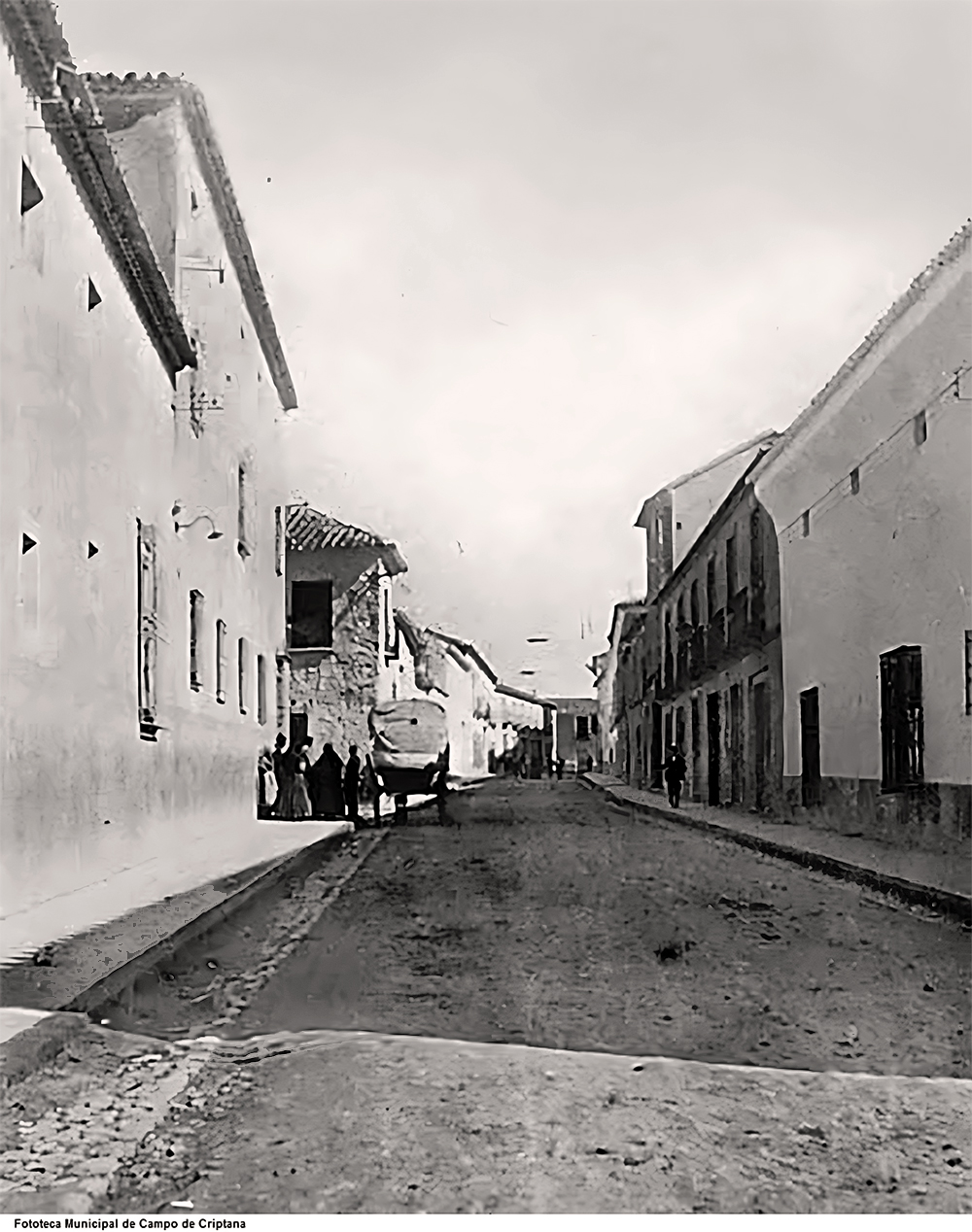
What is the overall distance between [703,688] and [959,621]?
16.8 ft

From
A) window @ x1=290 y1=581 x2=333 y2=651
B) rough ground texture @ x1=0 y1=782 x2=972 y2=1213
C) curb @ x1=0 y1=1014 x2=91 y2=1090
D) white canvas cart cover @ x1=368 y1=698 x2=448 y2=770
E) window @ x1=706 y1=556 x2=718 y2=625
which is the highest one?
window @ x1=706 y1=556 x2=718 y2=625

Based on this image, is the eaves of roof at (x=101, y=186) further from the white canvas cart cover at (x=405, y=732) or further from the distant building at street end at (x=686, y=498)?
the distant building at street end at (x=686, y=498)

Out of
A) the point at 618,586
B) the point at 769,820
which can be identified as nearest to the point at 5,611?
the point at 618,586

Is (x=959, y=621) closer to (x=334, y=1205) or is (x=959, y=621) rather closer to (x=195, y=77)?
(x=195, y=77)

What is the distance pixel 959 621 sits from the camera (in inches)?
324

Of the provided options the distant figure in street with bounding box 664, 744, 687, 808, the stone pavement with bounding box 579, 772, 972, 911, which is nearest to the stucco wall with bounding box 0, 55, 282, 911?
the stone pavement with bounding box 579, 772, 972, 911

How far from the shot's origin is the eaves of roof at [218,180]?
3910mm

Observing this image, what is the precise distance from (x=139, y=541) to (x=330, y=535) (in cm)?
132

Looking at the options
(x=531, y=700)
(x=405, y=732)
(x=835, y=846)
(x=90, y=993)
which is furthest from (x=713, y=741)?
(x=90, y=993)

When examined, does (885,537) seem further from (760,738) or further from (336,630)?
(760,738)

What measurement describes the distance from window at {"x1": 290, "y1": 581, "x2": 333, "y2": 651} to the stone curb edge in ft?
4.04

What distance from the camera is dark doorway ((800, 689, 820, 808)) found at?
1183cm

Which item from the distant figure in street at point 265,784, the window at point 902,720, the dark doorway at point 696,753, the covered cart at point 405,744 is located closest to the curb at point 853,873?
the window at point 902,720

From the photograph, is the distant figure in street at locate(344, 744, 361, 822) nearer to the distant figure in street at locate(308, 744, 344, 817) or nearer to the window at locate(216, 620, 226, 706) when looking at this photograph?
the distant figure in street at locate(308, 744, 344, 817)
